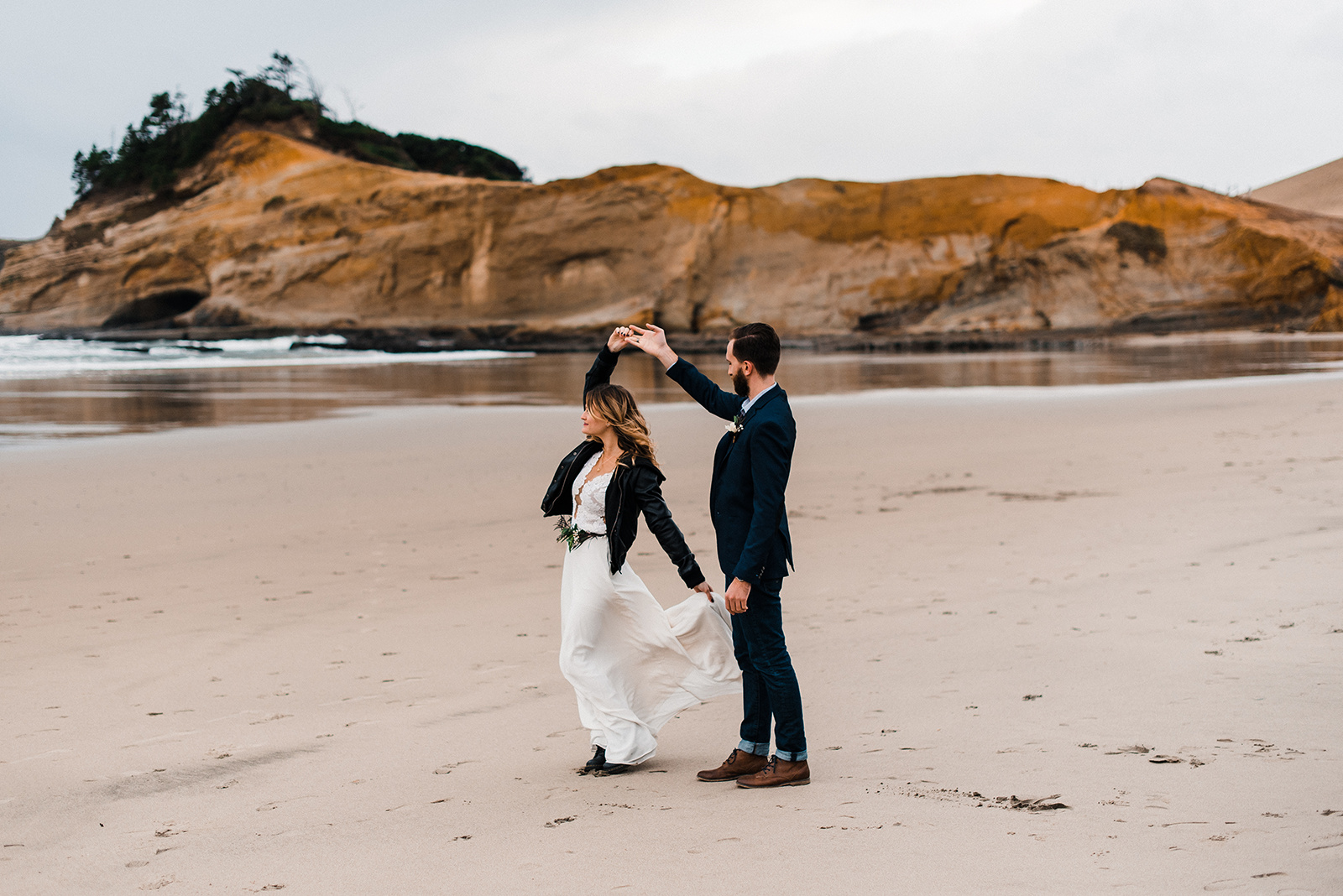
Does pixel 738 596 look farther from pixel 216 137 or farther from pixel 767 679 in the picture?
pixel 216 137

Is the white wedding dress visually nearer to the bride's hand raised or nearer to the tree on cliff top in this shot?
the bride's hand raised

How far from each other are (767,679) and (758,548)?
51 cm

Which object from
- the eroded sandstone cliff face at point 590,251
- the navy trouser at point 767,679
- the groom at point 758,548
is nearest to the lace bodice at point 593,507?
the groom at point 758,548

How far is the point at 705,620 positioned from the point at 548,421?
12.0 m

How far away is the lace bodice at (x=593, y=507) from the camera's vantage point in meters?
3.60

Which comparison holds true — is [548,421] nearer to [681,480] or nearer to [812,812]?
[681,480]

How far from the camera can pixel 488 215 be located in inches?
1998

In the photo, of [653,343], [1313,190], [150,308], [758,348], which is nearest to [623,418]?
[653,343]

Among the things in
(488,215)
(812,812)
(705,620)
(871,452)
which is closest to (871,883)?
(812,812)

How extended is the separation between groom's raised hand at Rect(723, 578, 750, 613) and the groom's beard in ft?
2.24

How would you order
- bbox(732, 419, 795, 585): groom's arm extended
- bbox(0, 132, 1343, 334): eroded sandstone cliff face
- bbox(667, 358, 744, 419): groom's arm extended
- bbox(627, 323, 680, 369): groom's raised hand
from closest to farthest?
bbox(732, 419, 795, 585): groom's arm extended
bbox(627, 323, 680, 369): groom's raised hand
bbox(667, 358, 744, 419): groom's arm extended
bbox(0, 132, 1343, 334): eroded sandstone cliff face

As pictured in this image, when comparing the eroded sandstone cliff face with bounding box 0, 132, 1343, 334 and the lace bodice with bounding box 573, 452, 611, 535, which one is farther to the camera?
the eroded sandstone cliff face with bounding box 0, 132, 1343, 334

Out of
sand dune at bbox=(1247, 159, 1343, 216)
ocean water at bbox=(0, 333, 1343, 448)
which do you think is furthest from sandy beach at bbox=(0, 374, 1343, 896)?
sand dune at bbox=(1247, 159, 1343, 216)

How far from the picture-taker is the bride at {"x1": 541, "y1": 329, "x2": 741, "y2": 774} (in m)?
3.57
